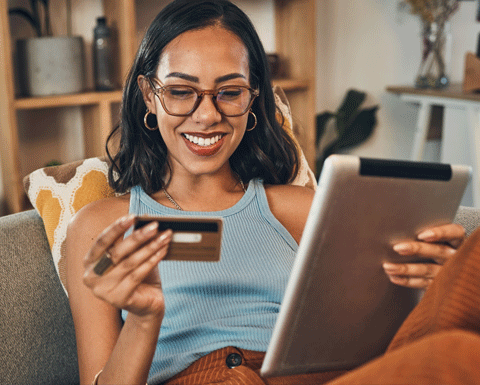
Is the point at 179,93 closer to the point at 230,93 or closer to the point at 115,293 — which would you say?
the point at 230,93

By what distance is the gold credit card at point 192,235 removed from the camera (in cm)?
71

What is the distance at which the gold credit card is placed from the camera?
71 centimetres

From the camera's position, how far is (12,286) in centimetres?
112

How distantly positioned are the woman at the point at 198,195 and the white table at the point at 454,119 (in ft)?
5.58

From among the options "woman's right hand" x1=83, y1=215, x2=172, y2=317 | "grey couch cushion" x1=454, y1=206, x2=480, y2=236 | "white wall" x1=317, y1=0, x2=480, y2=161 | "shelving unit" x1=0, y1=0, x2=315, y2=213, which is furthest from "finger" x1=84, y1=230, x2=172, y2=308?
"white wall" x1=317, y1=0, x2=480, y2=161

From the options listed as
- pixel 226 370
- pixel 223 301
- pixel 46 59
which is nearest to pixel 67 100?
pixel 46 59

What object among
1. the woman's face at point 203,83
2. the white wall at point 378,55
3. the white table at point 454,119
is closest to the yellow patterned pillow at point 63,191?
the woman's face at point 203,83

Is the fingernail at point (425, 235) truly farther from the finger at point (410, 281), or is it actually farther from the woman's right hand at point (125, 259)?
the woman's right hand at point (125, 259)

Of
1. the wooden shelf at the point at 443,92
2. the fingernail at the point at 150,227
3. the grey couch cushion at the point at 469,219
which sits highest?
the wooden shelf at the point at 443,92

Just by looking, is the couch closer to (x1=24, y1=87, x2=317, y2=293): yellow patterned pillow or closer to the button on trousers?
(x1=24, y1=87, x2=317, y2=293): yellow patterned pillow

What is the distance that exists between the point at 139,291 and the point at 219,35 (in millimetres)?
565

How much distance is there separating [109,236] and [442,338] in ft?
1.33

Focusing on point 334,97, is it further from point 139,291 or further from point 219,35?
point 139,291

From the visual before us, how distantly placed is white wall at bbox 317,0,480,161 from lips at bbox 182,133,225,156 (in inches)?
88.3
